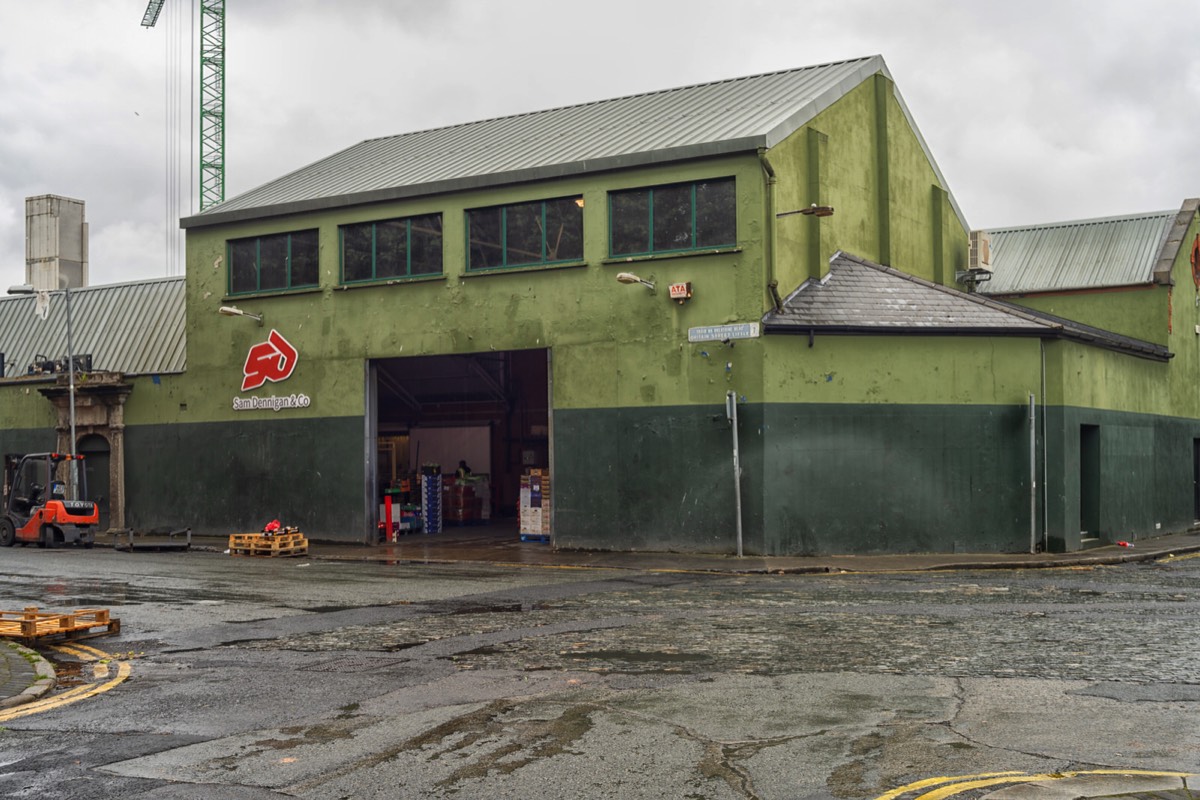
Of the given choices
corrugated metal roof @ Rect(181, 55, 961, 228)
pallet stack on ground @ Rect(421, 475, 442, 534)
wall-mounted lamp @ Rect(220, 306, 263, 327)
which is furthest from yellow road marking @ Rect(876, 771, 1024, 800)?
pallet stack on ground @ Rect(421, 475, 442, 534)

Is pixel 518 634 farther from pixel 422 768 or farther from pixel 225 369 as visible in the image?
pixel 225 369

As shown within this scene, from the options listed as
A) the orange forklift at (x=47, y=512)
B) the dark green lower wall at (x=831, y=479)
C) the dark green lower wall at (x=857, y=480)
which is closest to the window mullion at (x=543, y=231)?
the dark green lower wall at (x=831, y=479)

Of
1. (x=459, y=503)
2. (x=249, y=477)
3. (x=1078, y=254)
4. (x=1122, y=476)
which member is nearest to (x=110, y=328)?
(x=249, y=477)

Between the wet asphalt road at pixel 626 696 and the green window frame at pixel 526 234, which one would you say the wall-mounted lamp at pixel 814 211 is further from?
the wet asphalt road at pixel 626 696

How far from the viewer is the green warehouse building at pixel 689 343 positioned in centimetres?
2425

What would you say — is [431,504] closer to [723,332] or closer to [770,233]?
[723,332]

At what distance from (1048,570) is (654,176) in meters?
11.1

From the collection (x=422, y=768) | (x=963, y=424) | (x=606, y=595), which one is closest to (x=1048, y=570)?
(x=963, y=424)

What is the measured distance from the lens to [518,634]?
1316cm

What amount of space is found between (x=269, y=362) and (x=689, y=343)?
11725 mm

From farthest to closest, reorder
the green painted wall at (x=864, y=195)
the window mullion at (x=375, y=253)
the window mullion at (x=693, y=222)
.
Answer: the window mullion at (x=375, y=253)
the green painted wall at (x=864, y=195)
the window mullion at (x=693, y=222)

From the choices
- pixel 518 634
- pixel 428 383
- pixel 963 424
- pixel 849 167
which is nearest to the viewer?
pixel 518 634

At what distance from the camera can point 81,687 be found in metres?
10.6

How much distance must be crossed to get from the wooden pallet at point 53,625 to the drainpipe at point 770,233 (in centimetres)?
1455
